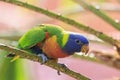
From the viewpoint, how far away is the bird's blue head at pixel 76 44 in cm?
92

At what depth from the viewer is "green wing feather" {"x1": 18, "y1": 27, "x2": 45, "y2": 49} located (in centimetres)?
92

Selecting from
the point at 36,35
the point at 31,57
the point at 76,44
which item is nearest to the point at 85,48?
the point at 76,44

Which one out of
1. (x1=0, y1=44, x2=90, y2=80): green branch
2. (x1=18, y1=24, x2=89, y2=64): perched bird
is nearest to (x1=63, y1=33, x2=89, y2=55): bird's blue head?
(x1=18, y1=24, x2=89, y2=64): perched bird

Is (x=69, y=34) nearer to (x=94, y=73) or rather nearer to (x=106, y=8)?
(x=106, y=8)

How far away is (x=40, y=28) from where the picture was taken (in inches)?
37.4

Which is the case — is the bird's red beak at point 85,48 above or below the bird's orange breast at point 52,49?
above

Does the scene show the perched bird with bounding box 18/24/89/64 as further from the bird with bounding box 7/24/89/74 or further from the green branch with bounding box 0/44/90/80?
the green branch with bounding box 0/44/90/80

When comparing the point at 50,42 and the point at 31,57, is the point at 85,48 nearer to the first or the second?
the point at 50,42

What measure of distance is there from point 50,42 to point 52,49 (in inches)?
0.8

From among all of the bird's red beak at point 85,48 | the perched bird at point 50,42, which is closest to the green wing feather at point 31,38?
the perched bird at point 50,42

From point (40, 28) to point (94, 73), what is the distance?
98 cm

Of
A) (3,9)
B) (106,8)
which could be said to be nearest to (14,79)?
(106,8)

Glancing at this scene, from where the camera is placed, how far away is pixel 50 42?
95cm

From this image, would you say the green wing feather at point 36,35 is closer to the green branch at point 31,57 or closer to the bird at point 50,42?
the bird at point 50,42
